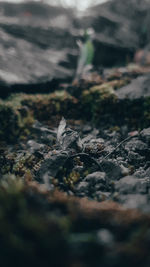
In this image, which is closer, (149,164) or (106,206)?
(106,206)

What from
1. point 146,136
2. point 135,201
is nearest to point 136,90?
point 146,136

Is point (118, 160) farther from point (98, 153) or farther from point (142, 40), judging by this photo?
point (142, 40)

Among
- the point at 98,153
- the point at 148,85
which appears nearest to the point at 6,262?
the point at 98,153

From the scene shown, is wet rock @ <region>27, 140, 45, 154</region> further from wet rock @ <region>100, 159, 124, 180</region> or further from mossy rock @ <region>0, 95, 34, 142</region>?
wet rock @ <region>100, 159, 124, 180</region>

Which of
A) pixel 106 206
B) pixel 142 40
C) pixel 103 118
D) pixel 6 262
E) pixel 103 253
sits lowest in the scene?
pixel 6 262

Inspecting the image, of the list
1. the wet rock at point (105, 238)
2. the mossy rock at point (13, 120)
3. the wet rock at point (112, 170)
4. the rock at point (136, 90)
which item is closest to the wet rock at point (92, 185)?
the wet rock at point (112, 170)
